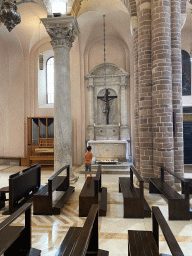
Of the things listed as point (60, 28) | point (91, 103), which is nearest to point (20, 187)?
point (60, 28)

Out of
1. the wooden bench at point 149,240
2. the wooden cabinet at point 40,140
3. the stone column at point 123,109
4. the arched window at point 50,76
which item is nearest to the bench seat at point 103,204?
the wooden bench at point 149,240

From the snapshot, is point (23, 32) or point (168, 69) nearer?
point (168, 69)

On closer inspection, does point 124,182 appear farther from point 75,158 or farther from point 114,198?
point 75,158

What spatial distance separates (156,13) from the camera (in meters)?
5.30

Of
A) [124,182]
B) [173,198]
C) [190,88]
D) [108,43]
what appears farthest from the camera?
[108,43]

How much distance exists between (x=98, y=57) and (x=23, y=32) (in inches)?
163

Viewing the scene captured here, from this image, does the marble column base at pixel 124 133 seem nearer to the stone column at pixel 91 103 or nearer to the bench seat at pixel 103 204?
the stone column at pixel 91 103

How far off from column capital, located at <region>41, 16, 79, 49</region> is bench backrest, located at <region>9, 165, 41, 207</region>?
157 inches

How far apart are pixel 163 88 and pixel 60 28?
12.1ft

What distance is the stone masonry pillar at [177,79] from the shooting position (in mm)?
5398

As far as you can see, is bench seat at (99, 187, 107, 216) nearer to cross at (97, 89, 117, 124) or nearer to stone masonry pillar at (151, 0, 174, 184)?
stone masonry pillar at (151, 0, 174, 184)

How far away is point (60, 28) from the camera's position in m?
5.98

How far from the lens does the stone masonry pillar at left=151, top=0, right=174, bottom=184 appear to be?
5.18 metres

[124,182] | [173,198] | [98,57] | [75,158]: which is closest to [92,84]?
[98,57]
